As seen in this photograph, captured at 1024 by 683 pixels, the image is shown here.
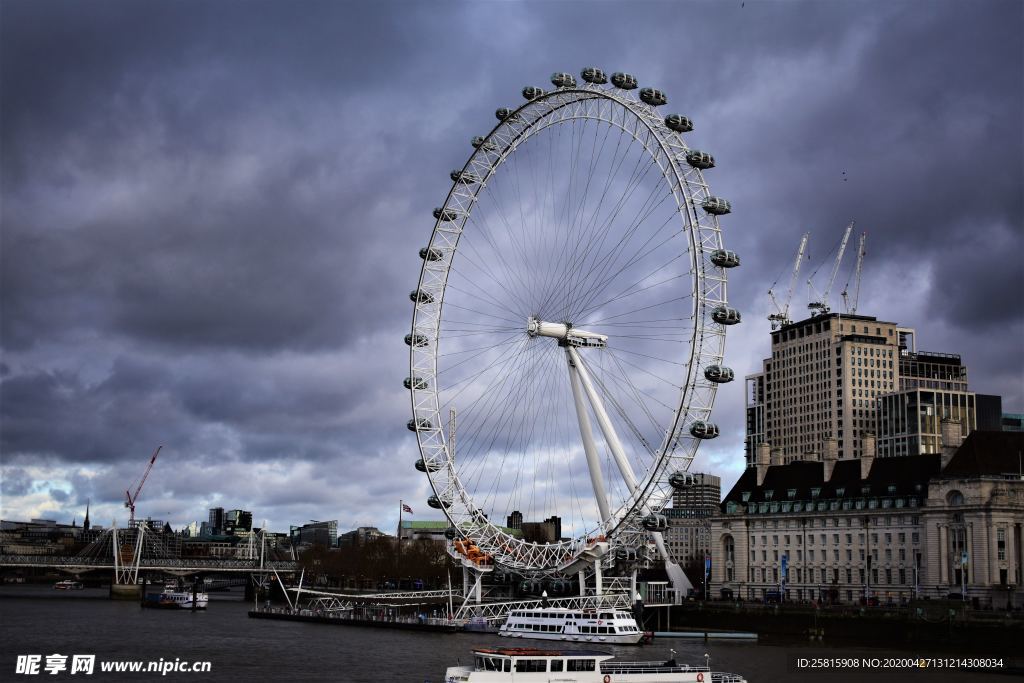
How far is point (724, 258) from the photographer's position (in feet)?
290

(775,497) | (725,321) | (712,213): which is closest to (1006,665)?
(725,321)

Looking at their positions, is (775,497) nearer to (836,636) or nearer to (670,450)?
(836,636)

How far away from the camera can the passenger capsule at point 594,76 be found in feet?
304

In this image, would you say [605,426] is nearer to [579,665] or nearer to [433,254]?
[433,254]

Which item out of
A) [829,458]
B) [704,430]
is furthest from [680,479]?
[829,458]

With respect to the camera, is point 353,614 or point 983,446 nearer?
point 983,446

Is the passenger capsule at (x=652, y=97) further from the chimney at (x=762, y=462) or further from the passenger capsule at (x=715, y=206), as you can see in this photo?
the chimney at (x=762, y=462)

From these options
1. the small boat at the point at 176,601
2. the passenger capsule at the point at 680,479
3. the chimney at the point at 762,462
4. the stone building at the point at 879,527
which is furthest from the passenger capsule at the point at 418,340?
the small boat at the point at 176,601

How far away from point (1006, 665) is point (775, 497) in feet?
180

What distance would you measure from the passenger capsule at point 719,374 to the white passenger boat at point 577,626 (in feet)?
77.0

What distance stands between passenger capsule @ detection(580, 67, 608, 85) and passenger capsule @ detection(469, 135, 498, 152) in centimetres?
1404

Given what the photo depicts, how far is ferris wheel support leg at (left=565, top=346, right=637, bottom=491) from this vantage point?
327 feet

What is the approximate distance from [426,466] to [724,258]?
37416 mm

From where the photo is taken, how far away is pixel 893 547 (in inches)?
4592
